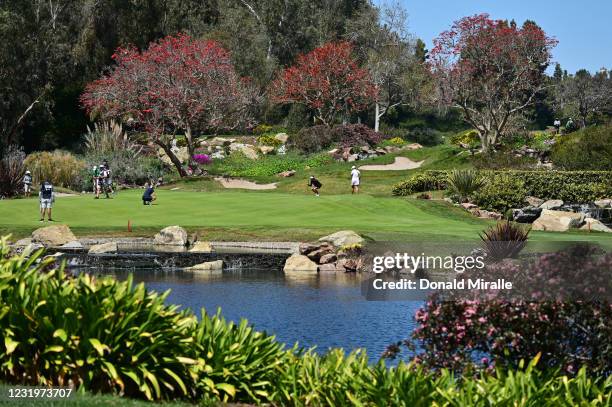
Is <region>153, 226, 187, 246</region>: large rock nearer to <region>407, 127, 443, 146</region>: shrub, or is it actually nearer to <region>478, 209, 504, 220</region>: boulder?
<region>478, 209, 504, 220</region>: boulder

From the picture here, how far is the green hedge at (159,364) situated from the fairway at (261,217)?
61.7 ft

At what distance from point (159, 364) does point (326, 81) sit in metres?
62.0

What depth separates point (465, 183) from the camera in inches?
1623

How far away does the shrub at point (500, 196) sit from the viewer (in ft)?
131

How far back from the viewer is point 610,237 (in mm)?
32750

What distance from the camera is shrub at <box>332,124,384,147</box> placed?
63.1 meters

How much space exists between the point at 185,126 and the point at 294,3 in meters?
29.7

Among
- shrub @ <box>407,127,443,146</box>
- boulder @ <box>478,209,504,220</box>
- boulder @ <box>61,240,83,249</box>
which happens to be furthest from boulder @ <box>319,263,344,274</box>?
shrub @ <box>407,127,443,146</box>

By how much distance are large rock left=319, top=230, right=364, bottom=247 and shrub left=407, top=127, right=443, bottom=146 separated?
4933cm

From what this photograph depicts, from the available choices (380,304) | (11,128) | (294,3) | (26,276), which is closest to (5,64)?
(11,128)

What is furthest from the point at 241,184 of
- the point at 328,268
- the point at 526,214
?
the point at 328,268

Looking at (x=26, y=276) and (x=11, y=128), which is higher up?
(x=11, y=128)

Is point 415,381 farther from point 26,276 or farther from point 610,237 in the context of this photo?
point 610,237

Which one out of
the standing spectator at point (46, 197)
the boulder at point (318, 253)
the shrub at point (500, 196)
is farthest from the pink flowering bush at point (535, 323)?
the shrub at point (500, 196)
